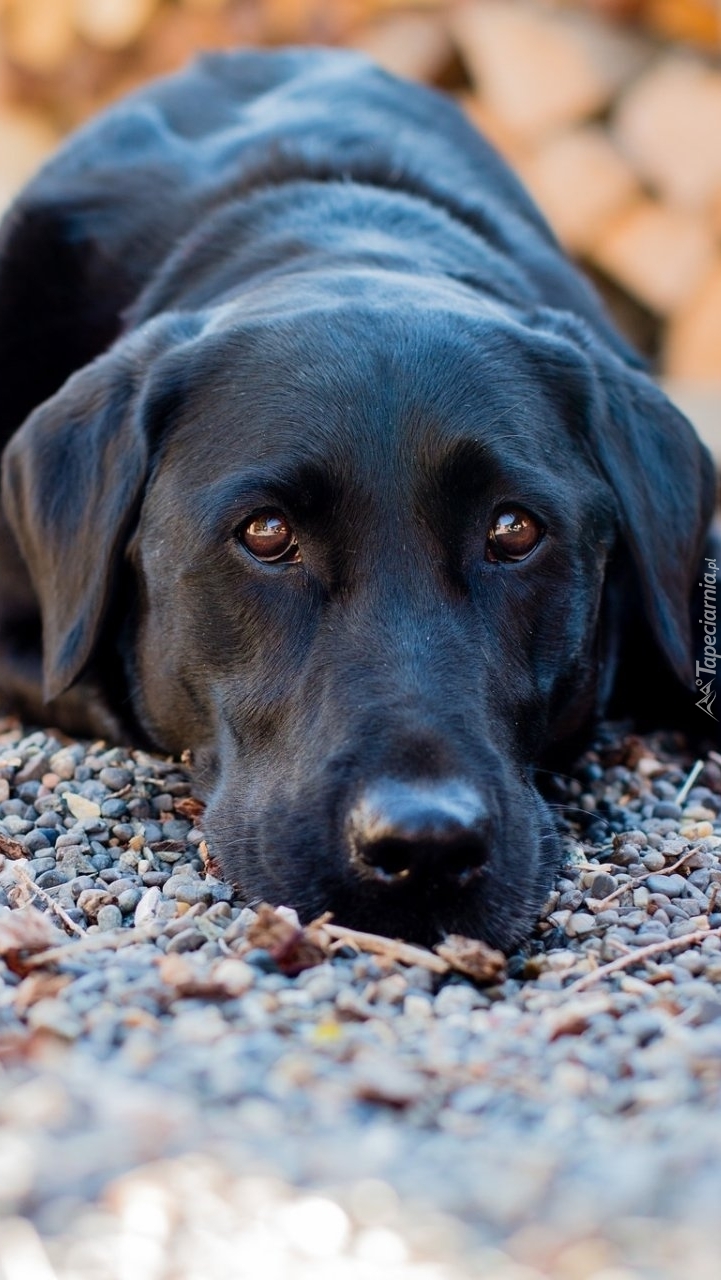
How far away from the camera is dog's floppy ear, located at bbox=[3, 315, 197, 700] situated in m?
2.72

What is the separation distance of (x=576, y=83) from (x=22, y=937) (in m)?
5.76

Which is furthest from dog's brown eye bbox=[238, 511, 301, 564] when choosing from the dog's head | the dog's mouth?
the dog's mouth

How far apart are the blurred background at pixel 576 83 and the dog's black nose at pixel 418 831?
4597 mm

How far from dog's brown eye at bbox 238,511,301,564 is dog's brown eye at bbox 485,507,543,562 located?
298mm

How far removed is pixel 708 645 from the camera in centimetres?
329

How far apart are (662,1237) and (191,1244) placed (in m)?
0.35

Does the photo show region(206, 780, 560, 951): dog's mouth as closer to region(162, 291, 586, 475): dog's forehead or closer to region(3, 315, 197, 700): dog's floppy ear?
region(162, 291, 586, 475): dog's forehead

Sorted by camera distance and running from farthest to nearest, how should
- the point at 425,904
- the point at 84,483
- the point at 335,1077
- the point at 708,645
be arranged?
1. the point at 708,645
2. the point at 84,483
3. the point at 425,904
4. the point at 335,1077

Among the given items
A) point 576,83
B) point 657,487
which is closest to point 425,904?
point 657,487

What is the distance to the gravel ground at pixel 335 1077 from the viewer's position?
1215 millimetres

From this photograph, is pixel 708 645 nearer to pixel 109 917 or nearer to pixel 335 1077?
pixel 109 917

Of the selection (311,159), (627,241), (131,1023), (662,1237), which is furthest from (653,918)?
(627,241)

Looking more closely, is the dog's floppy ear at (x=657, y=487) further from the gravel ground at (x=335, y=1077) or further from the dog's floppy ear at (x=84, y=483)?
the dog's floppy ear at (x=84, y=483)

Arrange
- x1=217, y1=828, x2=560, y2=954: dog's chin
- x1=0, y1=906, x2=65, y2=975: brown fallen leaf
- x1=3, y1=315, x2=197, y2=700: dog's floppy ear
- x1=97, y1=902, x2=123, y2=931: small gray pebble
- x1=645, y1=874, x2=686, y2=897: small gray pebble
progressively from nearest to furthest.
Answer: x1=0, y1=906, x2=65, y2=975: brown fallen leaf < x1=217, y1=828, x2=560, y2=954: dog's chin < x1=97, y1=902, x2=123, y2=931: small gray pebble < x1=645, y1=874, x2=686, y2=897: small gray pebble < x1=3, y1=315, x2=197, y2=700: dog's floppy ear
